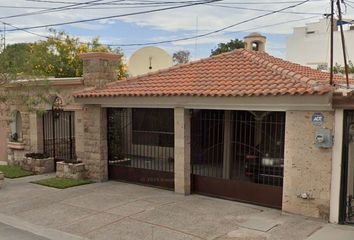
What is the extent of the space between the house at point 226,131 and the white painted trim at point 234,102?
0.03m

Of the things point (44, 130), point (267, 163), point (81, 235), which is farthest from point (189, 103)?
point (44, 130)

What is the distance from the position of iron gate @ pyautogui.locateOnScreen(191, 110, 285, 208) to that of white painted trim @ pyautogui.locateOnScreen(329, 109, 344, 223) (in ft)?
4.82

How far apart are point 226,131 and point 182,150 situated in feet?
4.70

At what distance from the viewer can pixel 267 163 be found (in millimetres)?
10414

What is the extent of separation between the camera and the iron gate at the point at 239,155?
10.3 metres

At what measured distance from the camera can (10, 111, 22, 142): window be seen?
17391 millimetres

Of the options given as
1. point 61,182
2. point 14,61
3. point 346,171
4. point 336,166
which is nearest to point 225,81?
point 336,166

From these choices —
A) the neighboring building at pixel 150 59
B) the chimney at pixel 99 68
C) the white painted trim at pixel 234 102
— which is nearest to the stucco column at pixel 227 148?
the white painted trim at pixel 234 102

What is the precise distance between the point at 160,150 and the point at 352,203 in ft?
19.8

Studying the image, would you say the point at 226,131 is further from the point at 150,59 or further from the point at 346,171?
the point at 150,59

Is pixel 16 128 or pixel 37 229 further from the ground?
pixel 16 128

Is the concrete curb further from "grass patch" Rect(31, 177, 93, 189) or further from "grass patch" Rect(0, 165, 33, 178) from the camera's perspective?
"grass patch" Rect(0, 165, 33, 178)

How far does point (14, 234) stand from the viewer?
8.72 m

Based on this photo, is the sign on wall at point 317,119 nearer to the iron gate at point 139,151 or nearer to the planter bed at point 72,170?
the iron gate at point 139,151
